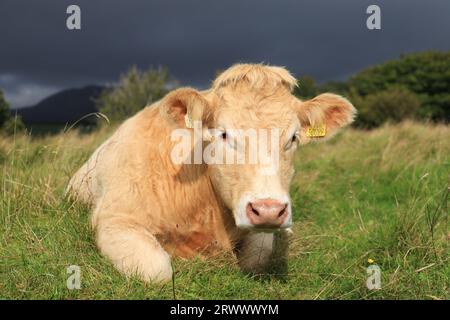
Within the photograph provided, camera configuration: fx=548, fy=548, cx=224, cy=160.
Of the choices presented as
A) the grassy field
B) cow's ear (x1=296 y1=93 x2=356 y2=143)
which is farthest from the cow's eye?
the grassy field

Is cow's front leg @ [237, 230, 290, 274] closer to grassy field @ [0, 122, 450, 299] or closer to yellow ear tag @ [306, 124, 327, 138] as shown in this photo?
grassy field @ [0, 122, 450, 299]

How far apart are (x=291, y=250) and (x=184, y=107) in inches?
73.1

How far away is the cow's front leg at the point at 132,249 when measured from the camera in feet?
13.8

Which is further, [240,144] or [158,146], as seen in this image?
[158,146]

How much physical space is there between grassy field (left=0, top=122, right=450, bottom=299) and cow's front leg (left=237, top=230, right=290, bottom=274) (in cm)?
14

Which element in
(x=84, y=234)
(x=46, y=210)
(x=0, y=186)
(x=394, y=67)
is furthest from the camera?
(x=394, y=67)

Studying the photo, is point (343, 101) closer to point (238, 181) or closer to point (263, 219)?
point (238, 181)

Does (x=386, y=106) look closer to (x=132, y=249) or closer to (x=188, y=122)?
(x=188, y=122)

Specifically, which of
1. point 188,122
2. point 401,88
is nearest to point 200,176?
point 188,122

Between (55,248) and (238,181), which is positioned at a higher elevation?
(238,181)

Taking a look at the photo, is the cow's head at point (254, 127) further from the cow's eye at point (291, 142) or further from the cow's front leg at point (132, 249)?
the cow's front leg at point (132, 249)

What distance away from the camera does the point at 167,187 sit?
16.3ft

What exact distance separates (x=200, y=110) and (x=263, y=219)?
4.00ft
